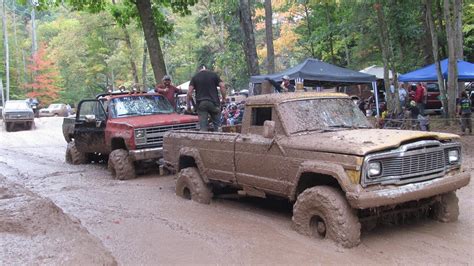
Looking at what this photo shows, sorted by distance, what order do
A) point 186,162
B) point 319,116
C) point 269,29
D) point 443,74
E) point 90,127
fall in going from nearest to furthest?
point 319,116 → point 186,162 → point 90,127 → point 269,29 → point 443,74

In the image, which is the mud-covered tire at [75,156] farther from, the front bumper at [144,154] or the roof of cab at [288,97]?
the roof of cab at [288,97]

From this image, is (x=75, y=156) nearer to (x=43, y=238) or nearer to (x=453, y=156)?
(x=43, y=238)

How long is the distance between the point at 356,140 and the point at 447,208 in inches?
68.7

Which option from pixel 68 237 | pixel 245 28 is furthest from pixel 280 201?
pixel 245 28

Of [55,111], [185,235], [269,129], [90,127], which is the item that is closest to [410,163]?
[269,129]

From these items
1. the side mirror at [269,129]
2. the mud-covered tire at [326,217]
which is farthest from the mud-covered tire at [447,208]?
the side mirror at [269,129]

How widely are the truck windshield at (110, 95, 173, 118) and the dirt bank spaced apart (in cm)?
491

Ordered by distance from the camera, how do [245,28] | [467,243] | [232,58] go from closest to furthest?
[467,243], [245,28], [232,58]

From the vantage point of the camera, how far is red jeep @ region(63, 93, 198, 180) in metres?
11.2

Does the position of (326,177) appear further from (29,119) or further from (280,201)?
(29,119)

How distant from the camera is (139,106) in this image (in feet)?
41.3

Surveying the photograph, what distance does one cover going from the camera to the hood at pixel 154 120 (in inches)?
444

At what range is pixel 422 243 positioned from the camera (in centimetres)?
594

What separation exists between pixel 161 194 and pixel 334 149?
459 centimetres
